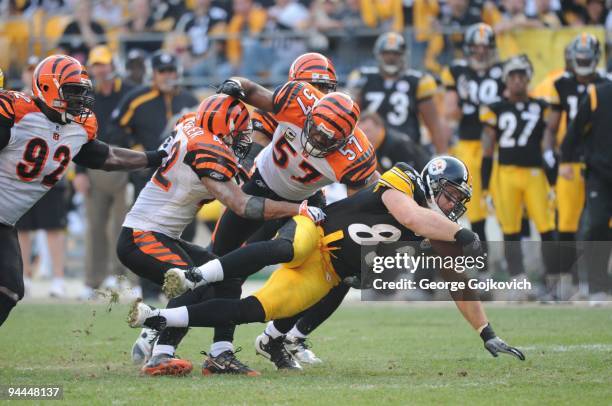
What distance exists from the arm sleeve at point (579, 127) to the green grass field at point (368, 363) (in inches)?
57.7

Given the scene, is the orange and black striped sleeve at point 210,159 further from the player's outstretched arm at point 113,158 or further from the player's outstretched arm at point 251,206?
the player's outstretched arm at point 113,158

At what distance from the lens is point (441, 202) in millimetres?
6344

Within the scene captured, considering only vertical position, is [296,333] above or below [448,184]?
below

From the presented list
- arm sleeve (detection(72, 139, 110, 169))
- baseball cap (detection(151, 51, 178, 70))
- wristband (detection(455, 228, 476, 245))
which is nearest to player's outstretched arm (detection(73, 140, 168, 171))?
arm sleeve (detection(72, 139, 110, 169))

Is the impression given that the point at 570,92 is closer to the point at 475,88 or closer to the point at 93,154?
the point at 475,88

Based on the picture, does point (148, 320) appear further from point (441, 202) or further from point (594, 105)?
point (594, 105)

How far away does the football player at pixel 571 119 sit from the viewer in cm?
1067

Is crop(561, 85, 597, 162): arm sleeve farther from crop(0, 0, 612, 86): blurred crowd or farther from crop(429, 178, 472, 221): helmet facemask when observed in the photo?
crop(429, 178, 472, 221): helmet facemask

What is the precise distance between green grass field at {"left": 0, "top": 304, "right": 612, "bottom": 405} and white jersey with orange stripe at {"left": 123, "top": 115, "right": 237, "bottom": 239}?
863 mm

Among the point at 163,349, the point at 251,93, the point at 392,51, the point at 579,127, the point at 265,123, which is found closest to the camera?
the point at 163,349

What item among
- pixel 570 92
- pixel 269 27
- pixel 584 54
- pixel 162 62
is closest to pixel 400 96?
pixel 570 92

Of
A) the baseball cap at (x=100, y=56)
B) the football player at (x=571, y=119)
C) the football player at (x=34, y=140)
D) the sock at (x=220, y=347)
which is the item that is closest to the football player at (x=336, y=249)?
the sock at (x=220, y=347)

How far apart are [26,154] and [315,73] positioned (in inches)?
83.9

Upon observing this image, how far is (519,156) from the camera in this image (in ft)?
36.1
